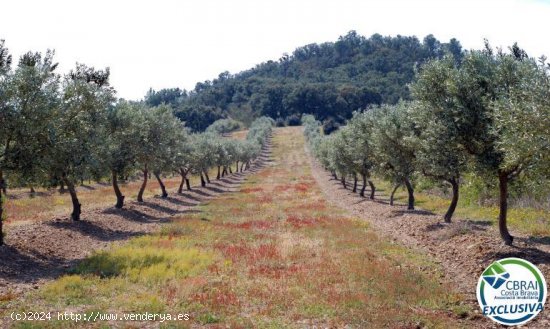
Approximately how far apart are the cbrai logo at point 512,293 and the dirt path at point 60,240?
17042 millimetres

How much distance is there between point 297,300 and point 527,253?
41.5ft

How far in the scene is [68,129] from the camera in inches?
1135

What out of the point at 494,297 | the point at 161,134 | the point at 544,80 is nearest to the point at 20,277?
the point at 494,297

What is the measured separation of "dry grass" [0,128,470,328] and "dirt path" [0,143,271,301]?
5.29ft

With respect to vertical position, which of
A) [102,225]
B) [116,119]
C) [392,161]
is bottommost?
[102,225]

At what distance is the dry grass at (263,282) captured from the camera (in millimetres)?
14836

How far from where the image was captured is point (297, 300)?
16.2 metres

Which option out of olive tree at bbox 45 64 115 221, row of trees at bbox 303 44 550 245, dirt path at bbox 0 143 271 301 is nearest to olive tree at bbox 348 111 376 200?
row of trees at bbox 303 44 550 245

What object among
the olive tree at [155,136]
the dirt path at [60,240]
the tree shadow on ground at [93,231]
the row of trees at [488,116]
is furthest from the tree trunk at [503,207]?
the olive tree at [155,136]

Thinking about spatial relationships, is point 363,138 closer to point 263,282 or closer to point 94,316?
point 263,282

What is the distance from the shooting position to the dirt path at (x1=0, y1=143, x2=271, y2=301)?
19547 mm

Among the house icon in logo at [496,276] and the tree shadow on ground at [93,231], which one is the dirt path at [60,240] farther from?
the house icon in logo at [496,276]

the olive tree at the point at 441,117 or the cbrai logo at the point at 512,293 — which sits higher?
the olive tree at the point at 441,117

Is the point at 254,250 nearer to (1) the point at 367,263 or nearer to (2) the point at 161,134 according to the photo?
(1) the point at 367,263
